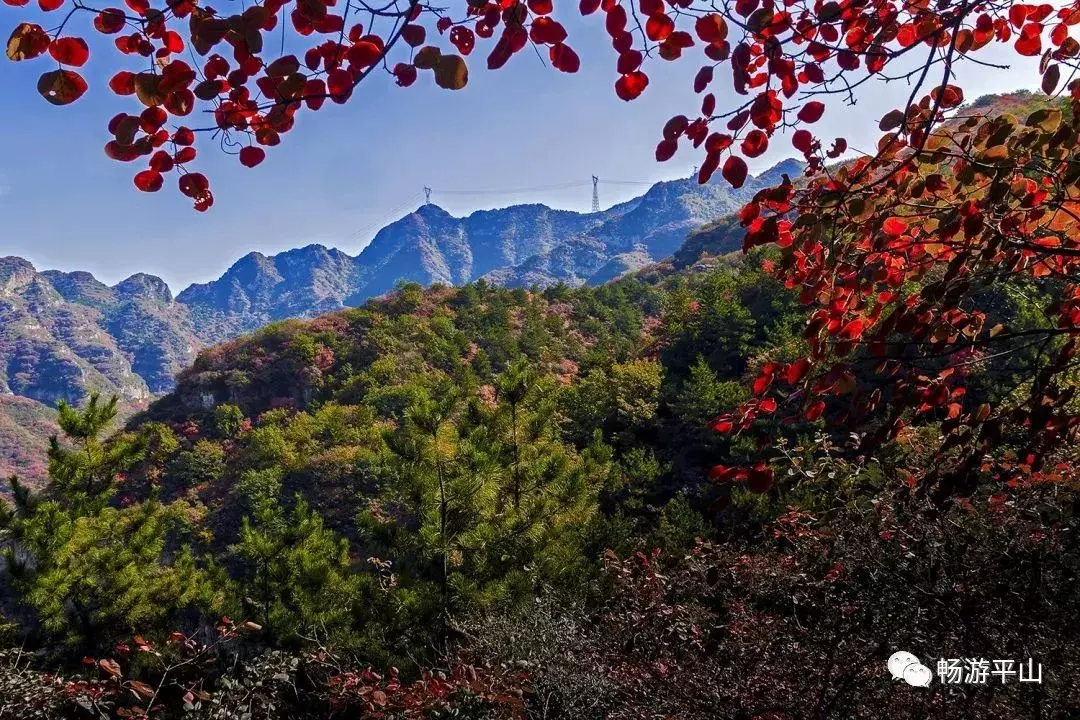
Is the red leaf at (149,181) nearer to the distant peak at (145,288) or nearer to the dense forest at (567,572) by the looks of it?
the dense forest at (567,572)

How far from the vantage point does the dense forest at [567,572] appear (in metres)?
2.53

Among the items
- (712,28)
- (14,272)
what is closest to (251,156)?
(712,28)

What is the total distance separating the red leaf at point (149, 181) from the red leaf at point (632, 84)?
0.91 m

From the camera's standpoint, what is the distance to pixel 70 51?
2.99 feet

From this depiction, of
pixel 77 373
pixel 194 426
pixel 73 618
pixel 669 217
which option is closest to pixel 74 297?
pixel 77 373

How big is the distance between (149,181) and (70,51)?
25 cm

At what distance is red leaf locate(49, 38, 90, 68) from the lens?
901 millimetres

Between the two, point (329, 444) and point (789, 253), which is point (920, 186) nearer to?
point (789, 253)

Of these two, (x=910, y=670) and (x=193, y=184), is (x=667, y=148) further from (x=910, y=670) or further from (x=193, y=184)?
(x=910, y=670)

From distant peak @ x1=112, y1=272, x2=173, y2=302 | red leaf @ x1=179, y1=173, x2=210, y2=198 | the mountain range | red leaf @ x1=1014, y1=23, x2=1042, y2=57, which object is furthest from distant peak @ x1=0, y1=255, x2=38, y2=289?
red leaf @ x1=1014, y1=23, x2=1042, y2=57

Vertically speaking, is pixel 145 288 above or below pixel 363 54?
above

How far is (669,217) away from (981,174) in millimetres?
177157

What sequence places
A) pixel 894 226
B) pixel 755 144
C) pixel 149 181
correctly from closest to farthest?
pixel 149 181 < pixel 755 144 < pixel 894 226

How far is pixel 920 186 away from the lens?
4.28ft
